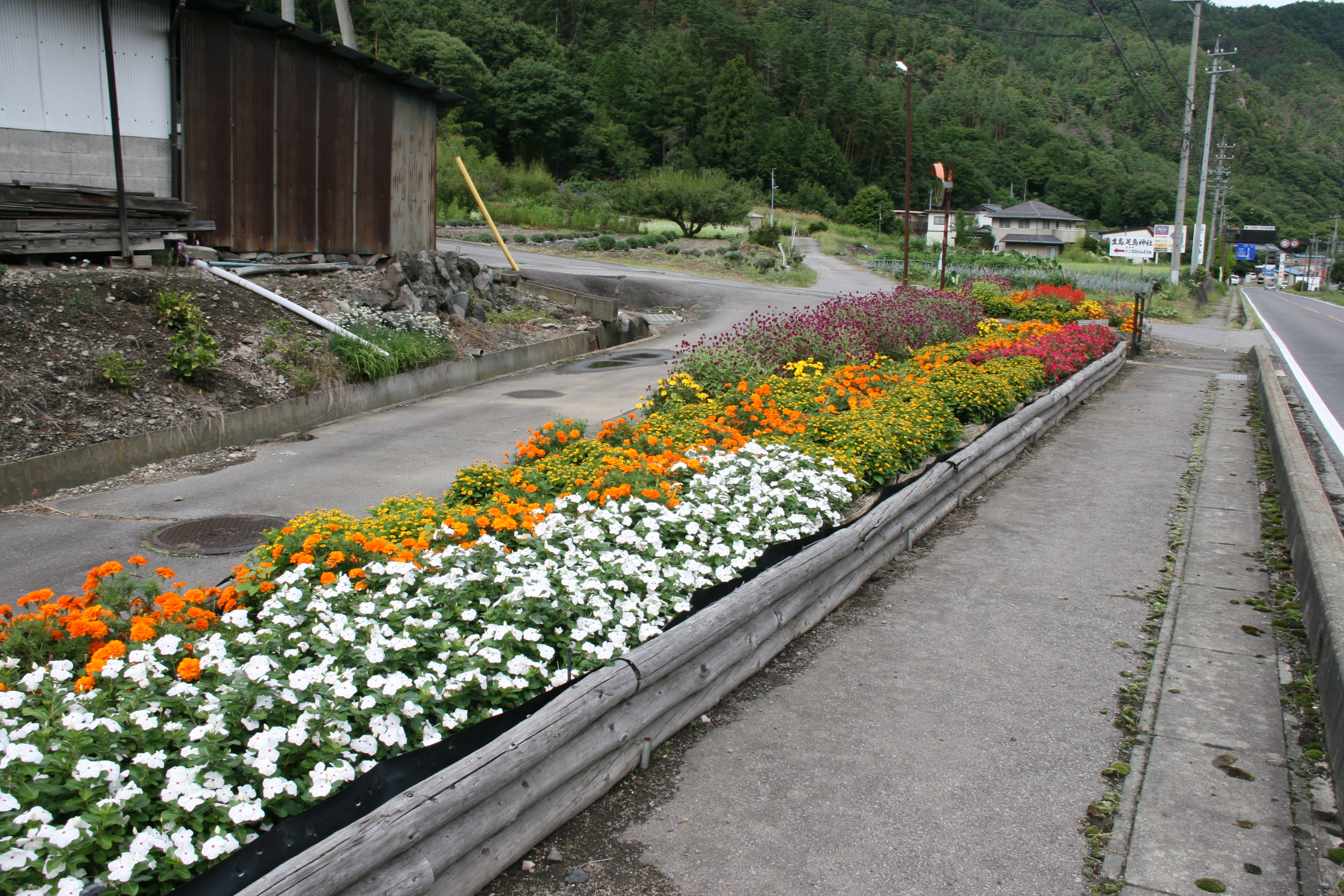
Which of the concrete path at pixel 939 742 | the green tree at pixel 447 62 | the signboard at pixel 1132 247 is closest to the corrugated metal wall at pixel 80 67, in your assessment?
the concrete path at pixel 939 742

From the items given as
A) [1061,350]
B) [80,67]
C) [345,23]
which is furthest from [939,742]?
[345,23]

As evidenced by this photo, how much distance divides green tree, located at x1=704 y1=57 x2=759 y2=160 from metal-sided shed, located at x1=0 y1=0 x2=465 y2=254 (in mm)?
83302

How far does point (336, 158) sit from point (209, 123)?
224 cm

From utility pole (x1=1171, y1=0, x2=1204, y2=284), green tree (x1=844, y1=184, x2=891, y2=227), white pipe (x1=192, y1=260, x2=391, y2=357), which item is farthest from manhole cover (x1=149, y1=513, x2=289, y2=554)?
green tree (x1=844, y1=184, x2=891, y2=227)

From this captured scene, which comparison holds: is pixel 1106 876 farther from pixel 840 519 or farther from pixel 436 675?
pixel 840 519

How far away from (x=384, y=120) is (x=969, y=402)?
11.0 metres

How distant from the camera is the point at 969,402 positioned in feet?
29.8

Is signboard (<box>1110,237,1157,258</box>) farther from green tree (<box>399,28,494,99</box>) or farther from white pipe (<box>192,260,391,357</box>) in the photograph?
green tree (<box>399,28,494,99</box>)

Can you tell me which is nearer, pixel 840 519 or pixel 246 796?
pixel 246 796

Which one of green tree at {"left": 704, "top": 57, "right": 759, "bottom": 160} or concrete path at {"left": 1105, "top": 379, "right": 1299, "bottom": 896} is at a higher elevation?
green tree at {"left": 704, "top": 57, "right": 759, "bottom": 160}

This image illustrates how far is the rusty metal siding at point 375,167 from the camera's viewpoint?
591 inches

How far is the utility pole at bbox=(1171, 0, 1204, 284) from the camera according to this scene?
112ft

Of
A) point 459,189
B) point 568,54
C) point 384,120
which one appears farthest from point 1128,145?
point 384,120

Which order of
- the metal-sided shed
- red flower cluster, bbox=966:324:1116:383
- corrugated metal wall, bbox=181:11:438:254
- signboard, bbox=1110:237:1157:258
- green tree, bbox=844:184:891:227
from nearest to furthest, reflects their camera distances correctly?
the metal-sided shed < red flower cluster, bbox=966:324:1116:383 < corrugated metal wall, bbox=181:11:438:254 < signboard, bbox=1110:237:1157:258 < green tree, bbox=844:184:891:227
